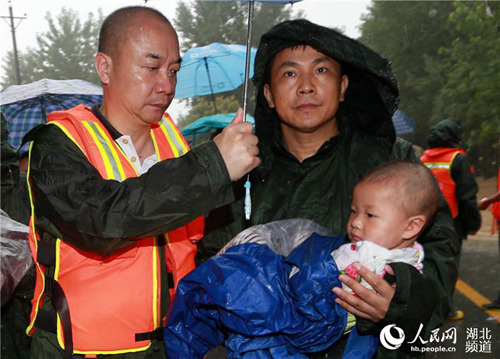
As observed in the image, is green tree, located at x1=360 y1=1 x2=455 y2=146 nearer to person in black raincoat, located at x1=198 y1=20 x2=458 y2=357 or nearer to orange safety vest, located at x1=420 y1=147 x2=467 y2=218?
orange safety vest, located at x1=420 y1=147 x2=467 y2=218

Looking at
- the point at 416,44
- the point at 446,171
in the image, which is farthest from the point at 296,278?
the point at 416,44

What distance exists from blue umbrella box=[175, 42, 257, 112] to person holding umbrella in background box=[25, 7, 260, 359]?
616 cm

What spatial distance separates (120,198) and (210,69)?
7.43 m

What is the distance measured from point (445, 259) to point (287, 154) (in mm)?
889

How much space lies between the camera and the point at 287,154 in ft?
8.35

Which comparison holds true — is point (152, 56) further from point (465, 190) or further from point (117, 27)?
point (465, 190)

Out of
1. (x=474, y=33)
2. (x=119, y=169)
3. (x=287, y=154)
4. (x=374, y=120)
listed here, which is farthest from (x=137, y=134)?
(x=474, y=33)

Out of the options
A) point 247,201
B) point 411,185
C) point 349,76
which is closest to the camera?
point 411,185

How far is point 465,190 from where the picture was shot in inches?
243

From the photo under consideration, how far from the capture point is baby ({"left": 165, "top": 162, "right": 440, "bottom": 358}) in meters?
1.73

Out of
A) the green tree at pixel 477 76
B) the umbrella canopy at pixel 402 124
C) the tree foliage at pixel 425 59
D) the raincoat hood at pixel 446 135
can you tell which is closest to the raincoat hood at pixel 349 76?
the raincoat hood at pixel 446 135

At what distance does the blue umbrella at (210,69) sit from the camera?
8.26m

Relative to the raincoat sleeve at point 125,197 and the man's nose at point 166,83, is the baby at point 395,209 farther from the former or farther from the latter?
the man's nose at point 166,83

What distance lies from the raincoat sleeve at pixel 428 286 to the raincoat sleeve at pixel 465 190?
4.28 metres
